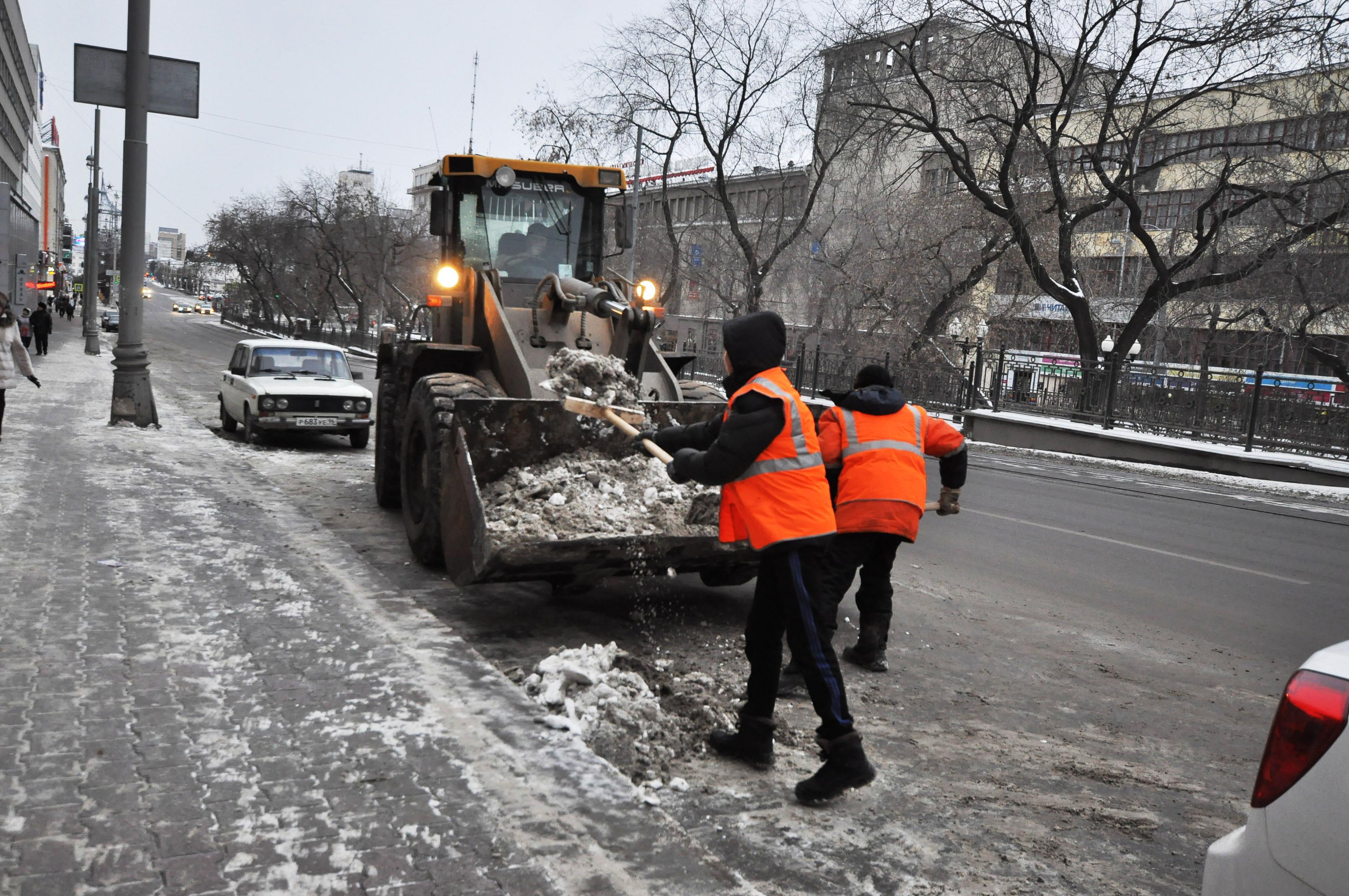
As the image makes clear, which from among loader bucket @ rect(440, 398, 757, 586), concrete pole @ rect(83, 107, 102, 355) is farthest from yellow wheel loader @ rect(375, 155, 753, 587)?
concrete pole @ rect(83, 107, 102, 355)

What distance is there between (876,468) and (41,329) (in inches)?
1270

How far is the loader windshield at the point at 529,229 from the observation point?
956 centimetres

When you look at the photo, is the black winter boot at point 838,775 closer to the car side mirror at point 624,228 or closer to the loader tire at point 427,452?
the loader tire at point 427,452

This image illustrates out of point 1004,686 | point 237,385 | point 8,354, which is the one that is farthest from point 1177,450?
point 8,354

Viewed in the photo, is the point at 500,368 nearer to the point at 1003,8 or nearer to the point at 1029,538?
the point at 1029,538

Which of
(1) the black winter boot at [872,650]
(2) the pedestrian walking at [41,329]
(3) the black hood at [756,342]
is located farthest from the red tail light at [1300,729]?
(2) the pedestrian walking at [41,329]

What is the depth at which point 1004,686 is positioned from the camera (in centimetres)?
576

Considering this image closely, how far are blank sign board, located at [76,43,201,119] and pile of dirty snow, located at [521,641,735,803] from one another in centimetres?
1136

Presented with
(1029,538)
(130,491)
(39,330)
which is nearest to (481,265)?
(130,491)

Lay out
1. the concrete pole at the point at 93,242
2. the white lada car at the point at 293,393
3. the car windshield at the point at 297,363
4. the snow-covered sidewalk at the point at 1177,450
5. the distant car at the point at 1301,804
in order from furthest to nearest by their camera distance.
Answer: the concrete pole at the point at 93,242, the snow-covered sidewalk at the point at 1177,450, the car windshield at the point at 297,363, the white lada car at the point at 293,393, the distant car at the point at 1301,804

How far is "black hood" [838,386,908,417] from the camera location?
18.8 ft

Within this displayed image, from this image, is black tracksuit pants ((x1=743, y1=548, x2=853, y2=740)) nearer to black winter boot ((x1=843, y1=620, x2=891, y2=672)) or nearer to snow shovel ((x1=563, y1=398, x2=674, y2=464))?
snow shovel ((x1=563, y1=398, x2=674, y2=464))

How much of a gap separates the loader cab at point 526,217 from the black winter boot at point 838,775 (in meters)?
5.86

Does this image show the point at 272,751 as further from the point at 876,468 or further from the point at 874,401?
the point at 874,401
